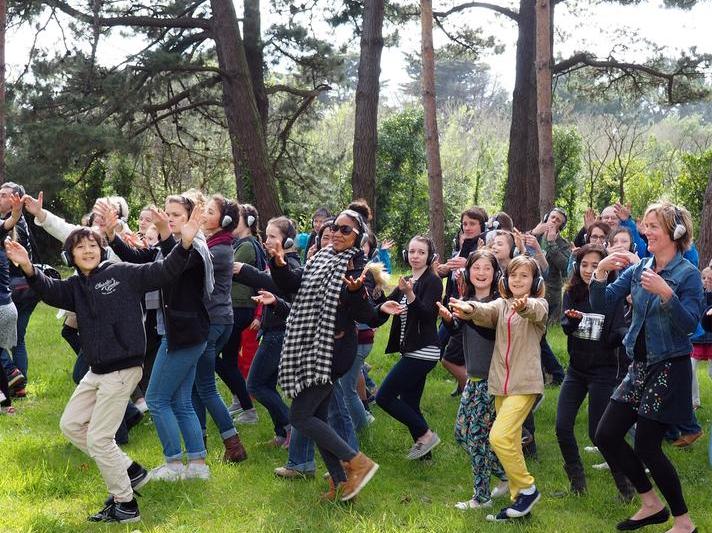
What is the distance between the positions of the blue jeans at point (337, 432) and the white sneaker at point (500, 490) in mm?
990

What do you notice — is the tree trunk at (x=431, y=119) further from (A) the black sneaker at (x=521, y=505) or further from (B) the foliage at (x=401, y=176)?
(B) the foliage at (x=401, y=176)

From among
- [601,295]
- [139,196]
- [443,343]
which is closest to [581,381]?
[601,295]

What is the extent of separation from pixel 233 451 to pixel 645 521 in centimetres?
297

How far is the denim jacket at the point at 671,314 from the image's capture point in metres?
4.38

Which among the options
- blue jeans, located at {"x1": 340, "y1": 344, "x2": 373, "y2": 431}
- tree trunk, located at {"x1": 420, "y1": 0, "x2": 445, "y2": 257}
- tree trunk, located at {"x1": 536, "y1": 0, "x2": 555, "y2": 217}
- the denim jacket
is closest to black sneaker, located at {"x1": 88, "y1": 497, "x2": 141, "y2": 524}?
blue jeans, located at {"x1": 340, "y1": 344, "x2": 373, "y2": 431}

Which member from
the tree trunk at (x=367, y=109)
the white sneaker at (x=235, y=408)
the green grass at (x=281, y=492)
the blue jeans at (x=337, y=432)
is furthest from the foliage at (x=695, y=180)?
the blue jeans at (x=337, y=432)

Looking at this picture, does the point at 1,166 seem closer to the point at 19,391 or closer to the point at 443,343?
the point at 19,391

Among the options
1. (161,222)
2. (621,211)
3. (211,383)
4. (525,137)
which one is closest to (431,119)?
(525,137)

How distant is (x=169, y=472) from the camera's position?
5.55m

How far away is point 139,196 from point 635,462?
21315 millimetres

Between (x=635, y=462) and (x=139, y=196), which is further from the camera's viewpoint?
(x=139, y=196)

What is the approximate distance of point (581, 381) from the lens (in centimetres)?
535

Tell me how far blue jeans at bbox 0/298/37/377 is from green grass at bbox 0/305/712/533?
852mm

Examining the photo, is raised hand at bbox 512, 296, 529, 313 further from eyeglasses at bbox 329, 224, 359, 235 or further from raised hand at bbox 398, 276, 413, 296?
eyeglasses at bbox 329, 224, 359, 235
